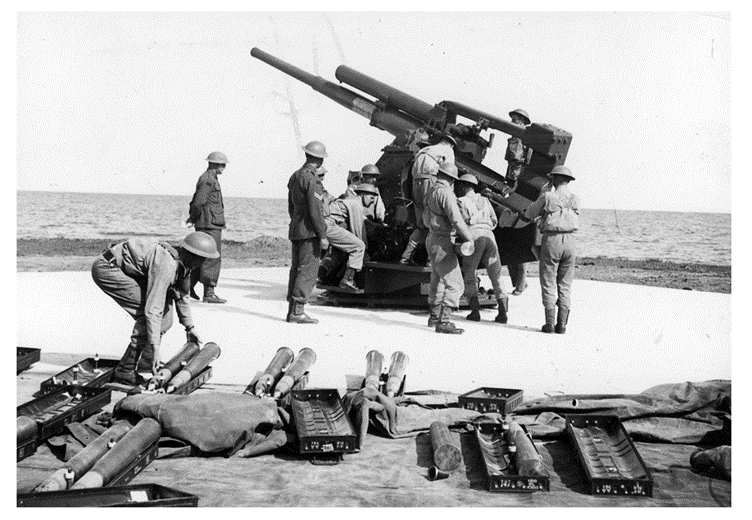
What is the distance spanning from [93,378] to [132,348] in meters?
0.44

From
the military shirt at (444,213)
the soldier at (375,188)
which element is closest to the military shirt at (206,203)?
the soldier at (375,188)

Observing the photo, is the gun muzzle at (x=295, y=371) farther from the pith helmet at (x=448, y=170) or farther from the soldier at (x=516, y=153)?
the soldier at (x=516, y=153)

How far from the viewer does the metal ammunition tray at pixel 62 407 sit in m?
7.13

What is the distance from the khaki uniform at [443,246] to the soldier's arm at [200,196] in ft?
11.2

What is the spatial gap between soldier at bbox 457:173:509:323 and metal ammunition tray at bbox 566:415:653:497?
4104 millimetres

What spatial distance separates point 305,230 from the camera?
1138 centimetres

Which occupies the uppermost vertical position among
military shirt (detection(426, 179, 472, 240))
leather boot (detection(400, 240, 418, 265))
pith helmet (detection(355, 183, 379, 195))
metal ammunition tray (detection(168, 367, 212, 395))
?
pith helmet (detection(355, 183, 379, 195))

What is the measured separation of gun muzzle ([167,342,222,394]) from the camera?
26.7 ft

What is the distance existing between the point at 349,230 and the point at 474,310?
1987mm

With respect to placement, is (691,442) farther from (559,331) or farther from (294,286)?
(294,286)

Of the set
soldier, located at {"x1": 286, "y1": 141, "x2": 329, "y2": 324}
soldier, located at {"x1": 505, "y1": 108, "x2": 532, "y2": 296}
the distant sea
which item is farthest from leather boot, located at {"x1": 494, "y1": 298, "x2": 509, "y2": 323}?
the distant sea

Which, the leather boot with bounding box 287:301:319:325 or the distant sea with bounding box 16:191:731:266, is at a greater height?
the distant sea with bounding box 16:191:731:266

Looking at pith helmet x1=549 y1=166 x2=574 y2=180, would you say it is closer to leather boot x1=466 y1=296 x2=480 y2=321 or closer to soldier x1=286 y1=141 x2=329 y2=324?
leather boot x1=466 y1=296 x2=480 y2=321

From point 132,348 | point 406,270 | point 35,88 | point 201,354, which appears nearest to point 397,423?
point 201,354
